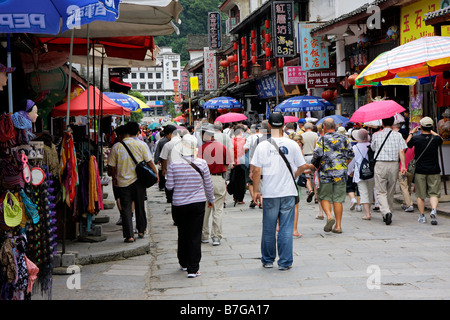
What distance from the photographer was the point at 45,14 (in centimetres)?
485

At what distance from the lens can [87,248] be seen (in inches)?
325

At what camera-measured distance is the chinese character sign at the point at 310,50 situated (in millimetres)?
20594

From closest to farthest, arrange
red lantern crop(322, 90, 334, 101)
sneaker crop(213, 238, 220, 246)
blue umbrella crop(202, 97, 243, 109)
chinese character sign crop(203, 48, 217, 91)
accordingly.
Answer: sneaker crop(213, 238, 220, 246) < red lantern crop(322, 90, 334, 101) < blue umbrella crop(202, 97, 243, 109) < chinese character sign crop(203, 48, 217, 91)

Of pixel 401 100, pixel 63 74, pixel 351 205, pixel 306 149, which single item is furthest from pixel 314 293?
pixel 401 100

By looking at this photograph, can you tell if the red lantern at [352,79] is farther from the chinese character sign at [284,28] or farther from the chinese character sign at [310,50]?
the chinese character sign at [284,28]

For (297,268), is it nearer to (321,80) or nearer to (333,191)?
(333,191)

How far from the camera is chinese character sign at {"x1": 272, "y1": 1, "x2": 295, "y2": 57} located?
73.9 ft

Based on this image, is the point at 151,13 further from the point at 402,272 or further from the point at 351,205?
the point at 351,205

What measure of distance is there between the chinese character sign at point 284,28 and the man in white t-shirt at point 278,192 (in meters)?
15.9

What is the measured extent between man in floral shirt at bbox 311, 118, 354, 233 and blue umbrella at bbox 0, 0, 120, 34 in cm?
509

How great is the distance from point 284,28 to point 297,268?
16940mm

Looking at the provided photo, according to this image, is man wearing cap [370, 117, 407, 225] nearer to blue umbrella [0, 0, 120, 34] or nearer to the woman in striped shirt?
the woman in striped shirt

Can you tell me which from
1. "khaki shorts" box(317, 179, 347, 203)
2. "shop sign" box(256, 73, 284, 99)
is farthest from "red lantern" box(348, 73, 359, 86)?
"khaki shorts" box(317, 179, 347, 203)

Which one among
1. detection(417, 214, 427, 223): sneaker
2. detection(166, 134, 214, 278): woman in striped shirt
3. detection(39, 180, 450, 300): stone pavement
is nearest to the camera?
detection(39, 180, 450, 300): stone pavement
